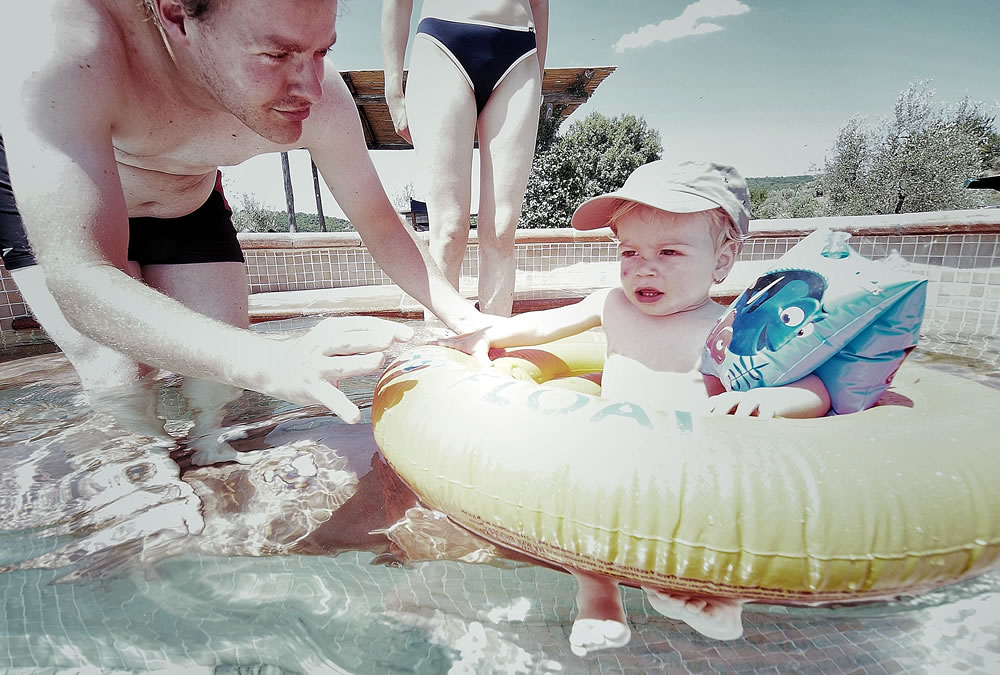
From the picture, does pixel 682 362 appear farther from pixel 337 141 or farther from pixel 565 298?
pixel 565 298

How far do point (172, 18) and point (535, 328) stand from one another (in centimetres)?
135

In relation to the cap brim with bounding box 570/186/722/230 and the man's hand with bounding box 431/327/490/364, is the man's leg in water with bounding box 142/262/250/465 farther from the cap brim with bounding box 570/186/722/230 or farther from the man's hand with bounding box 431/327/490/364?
the cap brim with bounding box 570/186/722/230

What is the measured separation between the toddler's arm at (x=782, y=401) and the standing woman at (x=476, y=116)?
1.31 meters

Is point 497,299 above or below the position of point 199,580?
above

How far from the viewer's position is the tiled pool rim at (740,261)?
4.03m

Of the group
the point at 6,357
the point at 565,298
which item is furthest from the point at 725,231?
the point at 6,357

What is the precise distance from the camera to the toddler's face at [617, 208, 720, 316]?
1.53 m

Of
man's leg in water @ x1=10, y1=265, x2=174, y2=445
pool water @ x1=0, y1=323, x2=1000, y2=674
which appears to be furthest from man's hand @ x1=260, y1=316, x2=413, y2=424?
man's leg in water @ x1=10, y1=265, x2=174, y2=445

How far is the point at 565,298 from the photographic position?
15.6 feet

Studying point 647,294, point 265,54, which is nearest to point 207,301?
point 265,54

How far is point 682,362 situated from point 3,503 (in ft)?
6.61

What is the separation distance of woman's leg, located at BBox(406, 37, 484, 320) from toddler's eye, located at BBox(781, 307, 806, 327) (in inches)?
54.0

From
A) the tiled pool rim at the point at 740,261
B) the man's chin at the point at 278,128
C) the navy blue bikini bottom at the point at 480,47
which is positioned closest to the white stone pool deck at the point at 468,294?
the tiled pool rim at the point at 740,261

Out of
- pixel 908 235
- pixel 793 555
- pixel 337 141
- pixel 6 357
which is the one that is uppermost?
pixel 337 141
